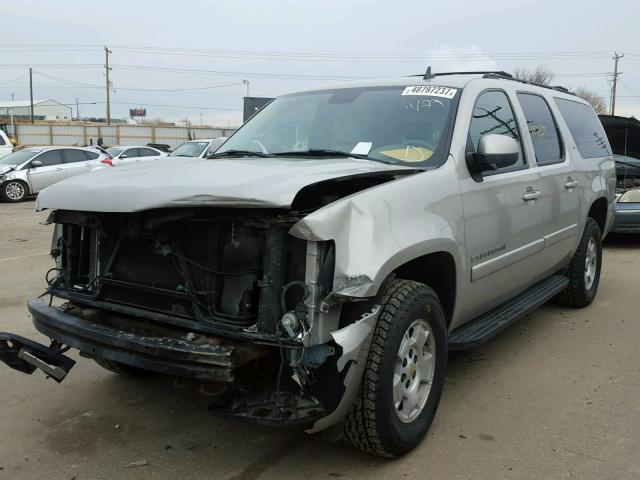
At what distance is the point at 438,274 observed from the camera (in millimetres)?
3412

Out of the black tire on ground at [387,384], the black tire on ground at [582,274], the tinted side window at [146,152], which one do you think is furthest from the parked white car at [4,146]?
the black tire on ground at [387,384]

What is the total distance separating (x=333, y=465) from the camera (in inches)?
117

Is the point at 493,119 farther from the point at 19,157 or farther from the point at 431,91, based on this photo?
the point at 19,157

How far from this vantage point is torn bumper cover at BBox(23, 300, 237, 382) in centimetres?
251

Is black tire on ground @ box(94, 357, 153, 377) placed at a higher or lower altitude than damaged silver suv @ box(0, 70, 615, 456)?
lower

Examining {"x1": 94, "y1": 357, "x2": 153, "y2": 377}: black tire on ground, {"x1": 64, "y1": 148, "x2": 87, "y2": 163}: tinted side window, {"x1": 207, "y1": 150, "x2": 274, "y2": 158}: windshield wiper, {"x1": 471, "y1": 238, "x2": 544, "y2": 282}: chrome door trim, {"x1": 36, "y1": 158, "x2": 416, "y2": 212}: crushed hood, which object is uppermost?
{"x1": 207, "y1": 150, "x2": 274, "y2": 158}: windshield wiper

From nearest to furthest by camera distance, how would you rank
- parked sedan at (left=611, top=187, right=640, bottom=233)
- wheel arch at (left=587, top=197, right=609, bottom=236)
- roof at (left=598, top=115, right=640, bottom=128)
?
wheel arch at (left=587, top=197, right=609, bottom=236) → roof at (left=598, top=115, right=640, bottom=128) → parked sedan at (left=611, top=187, right=640, bottom=233)

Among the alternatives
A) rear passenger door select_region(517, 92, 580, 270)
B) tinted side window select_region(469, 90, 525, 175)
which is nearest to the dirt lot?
rear passenger door select_region(517, 92, 580, 270)

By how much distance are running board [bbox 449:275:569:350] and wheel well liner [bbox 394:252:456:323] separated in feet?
0.55

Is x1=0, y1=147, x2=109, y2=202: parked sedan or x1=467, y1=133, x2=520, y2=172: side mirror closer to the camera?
x1=467, y1=133, x2=520, y2=172: side mirror

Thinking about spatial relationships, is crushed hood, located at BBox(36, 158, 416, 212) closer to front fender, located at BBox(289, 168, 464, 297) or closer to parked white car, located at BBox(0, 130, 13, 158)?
front fender, located at BBox(289, 168, 464, 297)

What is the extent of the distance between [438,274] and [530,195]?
1.18 meters

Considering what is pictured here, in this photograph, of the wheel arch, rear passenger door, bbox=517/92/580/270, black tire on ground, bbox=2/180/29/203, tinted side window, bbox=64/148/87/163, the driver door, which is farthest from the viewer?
tinted side window, bbox=64/148/87/163

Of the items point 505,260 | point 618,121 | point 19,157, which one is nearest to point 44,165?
point 19,157
